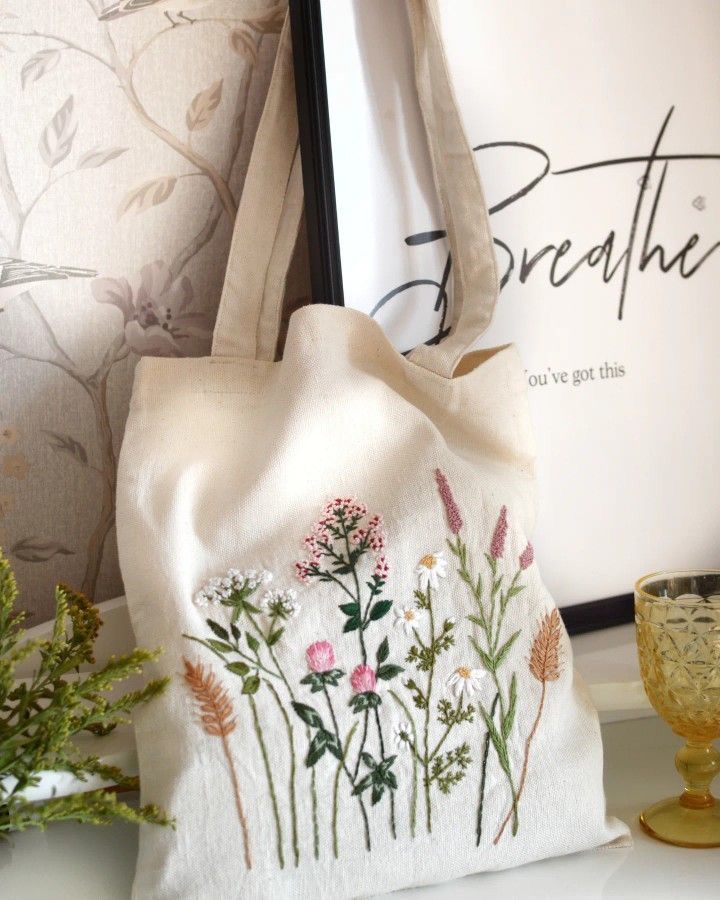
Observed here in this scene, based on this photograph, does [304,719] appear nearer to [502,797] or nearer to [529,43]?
[502,797]

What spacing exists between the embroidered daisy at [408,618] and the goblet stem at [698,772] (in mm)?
188

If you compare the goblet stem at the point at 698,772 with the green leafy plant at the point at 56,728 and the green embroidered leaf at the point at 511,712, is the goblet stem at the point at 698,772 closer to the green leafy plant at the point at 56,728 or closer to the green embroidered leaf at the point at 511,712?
the green embroidered leaf at the point at 511,712

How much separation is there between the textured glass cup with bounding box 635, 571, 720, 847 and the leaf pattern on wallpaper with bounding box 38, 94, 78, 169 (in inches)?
18.8

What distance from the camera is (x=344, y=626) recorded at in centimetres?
51

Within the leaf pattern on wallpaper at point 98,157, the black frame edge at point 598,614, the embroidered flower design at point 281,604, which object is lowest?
the black frame edge at point 598,614

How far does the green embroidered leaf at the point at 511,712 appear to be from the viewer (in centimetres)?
52

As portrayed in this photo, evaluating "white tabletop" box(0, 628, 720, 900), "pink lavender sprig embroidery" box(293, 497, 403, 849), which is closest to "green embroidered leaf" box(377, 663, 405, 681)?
"pink lavender sprig embroidery" box(293, 497, 403, 849)

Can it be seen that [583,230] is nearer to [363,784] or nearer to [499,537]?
[499,537]

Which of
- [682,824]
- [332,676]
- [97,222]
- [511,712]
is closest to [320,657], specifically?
[332,676]

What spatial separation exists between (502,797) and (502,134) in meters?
0.44

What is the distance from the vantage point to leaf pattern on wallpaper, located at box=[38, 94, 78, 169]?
2.11 feet

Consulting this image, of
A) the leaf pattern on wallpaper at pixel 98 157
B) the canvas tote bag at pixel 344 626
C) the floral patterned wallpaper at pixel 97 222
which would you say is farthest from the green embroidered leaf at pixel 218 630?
the leaf pattern on wallpaper at pixel 98 157

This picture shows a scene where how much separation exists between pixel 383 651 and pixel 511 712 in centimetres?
8

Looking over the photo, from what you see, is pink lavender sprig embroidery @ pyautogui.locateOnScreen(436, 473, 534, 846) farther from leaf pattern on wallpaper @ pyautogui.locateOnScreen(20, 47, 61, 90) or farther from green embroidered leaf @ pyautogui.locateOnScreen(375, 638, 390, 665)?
leaf pattern on wallpaper @ pyautogui.locateOnScreen(20, 47, 61, 90)
